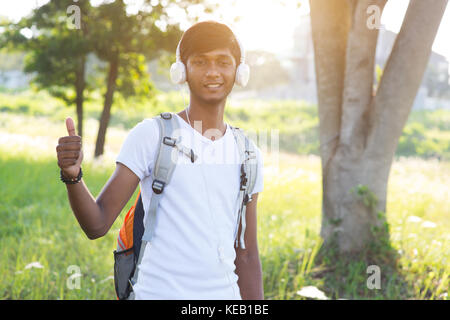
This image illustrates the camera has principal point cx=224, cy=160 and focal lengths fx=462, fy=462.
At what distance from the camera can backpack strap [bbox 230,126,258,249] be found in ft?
7.23

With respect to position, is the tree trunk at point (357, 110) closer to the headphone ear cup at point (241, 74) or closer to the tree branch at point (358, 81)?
the tree branch at point (358, 81)

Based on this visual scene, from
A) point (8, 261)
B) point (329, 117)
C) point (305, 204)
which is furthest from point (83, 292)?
point (305, 204)

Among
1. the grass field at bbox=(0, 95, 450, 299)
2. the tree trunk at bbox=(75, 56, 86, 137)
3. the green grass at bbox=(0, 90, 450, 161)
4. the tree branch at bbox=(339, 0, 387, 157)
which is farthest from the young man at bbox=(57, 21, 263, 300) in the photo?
the green grass at bbox=(0, 90, 450, 161)

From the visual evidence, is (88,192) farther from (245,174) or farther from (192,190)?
(245,174)

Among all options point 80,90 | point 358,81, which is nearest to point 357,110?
point 358,81

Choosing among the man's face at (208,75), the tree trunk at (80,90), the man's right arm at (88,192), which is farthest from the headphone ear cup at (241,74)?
the tree trunk at (80,90)

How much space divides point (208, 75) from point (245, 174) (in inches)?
19.6

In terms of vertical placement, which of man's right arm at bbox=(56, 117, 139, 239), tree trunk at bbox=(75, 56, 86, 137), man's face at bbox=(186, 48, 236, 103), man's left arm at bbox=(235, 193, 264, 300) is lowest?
man's left arm at bbox=(235, 193, 264, 300)

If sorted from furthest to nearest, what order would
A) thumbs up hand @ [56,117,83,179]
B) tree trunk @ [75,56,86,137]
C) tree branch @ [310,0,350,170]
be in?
tree trunk @ [75,56,86,137], tree branch @ [310,0,350,170], thumbs up hand @ [56,117,83,179]

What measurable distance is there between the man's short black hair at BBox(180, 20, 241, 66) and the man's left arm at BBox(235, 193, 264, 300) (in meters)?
0.76

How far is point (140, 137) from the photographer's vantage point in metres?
1.94

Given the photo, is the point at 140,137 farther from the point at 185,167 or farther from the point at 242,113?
the point at 242,113

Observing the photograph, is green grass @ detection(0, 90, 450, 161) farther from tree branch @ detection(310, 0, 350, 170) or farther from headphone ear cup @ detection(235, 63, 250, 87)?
headphone ear cup @ detection(235, 63, 250, 87)

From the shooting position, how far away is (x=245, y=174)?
220 cm
